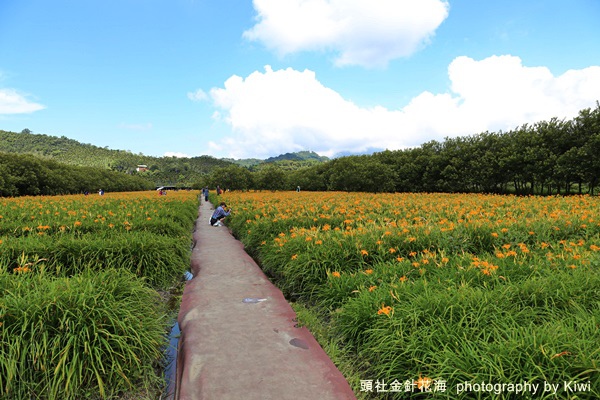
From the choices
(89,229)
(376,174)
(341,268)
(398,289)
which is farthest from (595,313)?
(376,174)

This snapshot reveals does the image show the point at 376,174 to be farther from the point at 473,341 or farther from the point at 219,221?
the point at 473,341

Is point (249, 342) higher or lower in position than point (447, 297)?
lower

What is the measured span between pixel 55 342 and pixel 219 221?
12.2 metres

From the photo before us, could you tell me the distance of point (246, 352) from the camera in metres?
3.28

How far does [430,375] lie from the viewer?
95.0 inches

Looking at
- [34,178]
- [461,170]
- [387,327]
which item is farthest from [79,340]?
[34,178]

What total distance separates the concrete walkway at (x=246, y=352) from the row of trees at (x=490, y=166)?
3302 cm

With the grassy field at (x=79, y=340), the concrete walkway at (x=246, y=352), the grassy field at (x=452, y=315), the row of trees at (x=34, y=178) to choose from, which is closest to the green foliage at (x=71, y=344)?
the grassy field at (x=79, y=340)

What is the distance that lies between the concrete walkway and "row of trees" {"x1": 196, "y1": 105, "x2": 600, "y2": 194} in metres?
33.0

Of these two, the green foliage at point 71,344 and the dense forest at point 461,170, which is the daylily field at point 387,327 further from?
the dense forest at point 461,170

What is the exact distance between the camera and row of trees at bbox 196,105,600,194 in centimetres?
2761

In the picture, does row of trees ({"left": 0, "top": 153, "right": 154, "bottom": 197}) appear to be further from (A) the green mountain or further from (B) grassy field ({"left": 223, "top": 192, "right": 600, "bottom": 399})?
(A) the green mountain

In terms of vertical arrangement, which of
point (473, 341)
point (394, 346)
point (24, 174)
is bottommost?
point (394, 346)

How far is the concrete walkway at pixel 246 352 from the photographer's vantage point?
2684mm
